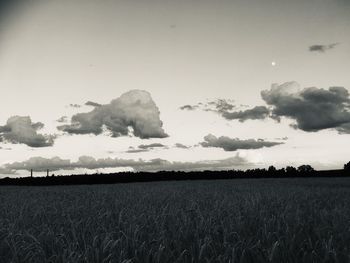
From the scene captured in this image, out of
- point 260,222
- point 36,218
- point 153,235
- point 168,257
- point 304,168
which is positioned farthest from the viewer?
point 304,168

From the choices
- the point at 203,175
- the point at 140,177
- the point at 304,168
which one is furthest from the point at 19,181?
the point at 304,168

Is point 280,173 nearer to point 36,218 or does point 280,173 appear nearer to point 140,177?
point 140,177

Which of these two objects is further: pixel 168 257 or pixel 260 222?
pixel 260 222

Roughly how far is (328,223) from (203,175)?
5315cm

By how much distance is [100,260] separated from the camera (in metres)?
3.93

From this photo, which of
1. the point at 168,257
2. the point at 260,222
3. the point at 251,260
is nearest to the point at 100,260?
the point at 168,257

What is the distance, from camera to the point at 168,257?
12.9ft

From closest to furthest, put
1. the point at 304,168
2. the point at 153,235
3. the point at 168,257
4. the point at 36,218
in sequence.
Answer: the point at 168,257 → the point at 153,235 → the point at 36,218 → the point at 304,168

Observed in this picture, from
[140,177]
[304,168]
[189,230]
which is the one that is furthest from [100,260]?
[304,168]

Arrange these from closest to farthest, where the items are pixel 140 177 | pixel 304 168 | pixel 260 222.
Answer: pixel 260 222 → pixel 140 177 → pixel 304 168

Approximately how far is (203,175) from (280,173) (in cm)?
1118

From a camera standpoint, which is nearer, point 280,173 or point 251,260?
point 251,260

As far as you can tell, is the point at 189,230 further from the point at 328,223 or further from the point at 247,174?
the point at 247,174

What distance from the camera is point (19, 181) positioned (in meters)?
60.2
